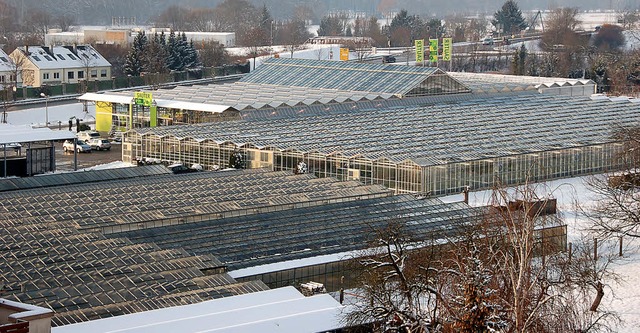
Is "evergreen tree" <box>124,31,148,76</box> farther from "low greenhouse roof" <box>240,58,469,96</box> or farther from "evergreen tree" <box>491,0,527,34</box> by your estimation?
"evergreen tree" <box>491,0,527,34</box>

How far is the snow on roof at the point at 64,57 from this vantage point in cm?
6575

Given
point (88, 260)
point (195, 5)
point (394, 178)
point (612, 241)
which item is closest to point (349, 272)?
point (88, 260)

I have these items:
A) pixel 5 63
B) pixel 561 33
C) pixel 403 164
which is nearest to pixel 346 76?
pixel 403 164

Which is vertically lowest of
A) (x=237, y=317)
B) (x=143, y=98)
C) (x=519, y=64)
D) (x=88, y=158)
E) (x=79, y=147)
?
(x=237, y=317)

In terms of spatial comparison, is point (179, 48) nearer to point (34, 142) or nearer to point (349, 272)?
point (34, 142)

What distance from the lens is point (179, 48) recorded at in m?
72.6

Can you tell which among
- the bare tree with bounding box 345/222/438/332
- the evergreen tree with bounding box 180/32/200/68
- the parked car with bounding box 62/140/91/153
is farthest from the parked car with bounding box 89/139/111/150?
the evergreen tree with bounding box 180/32/200/68

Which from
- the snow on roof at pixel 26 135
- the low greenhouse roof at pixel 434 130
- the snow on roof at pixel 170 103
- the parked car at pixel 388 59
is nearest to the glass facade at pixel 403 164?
the low greenhouse roof at pixel 434 130

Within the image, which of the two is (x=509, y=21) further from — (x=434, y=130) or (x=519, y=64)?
(x=434, y=130)

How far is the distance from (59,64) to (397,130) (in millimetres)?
29952

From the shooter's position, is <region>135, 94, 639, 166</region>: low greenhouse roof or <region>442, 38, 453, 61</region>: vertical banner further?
<region>442, 38, 453, 61</region>: vertical banner

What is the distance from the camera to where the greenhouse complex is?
36.8 metres

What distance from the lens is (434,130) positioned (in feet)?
137

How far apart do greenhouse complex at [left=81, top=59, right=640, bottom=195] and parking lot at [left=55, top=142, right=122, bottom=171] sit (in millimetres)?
1485
